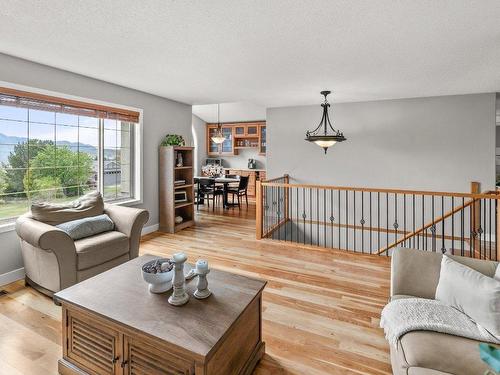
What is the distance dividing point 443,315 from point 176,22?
2722 mm

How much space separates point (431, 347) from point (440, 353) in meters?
0.04

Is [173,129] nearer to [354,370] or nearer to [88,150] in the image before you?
[88,150]

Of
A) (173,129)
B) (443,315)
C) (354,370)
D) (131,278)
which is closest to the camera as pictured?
(443,315)

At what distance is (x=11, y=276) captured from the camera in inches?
120

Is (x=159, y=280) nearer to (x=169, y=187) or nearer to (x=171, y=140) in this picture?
(x=169, y=187)

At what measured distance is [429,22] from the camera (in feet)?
7.30

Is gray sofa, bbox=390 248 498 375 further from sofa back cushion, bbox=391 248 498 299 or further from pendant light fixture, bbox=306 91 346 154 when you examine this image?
pendant light fixture, bbox=306 91 346 154

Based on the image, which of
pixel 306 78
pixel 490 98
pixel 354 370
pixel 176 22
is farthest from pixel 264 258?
pixel 490 98

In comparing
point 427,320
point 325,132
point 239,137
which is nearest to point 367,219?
point 325,132

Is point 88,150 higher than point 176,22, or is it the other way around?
point 176,22

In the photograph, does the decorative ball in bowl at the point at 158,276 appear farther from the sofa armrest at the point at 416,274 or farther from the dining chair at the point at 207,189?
the dining chair at the point at 207,189

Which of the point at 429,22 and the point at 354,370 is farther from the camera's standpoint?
the point at 429,22

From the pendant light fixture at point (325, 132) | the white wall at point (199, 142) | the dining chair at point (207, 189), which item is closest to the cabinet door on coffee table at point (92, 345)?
the pendant light fixture at point (325, 132)

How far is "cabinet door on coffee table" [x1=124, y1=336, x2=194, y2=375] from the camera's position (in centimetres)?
136
